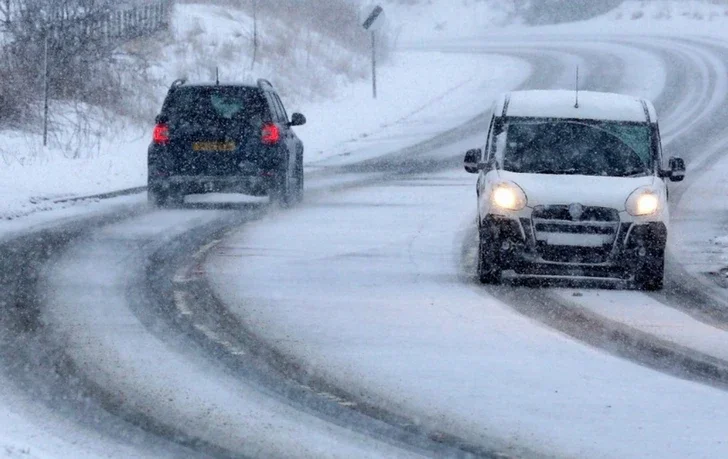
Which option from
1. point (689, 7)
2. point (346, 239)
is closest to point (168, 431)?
point (346, 239)

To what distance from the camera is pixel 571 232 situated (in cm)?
1319

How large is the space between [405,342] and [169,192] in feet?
34.5

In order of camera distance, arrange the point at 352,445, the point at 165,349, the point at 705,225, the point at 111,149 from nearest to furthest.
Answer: the point at 352,445 → the point at 165,349 → the point at 705,225 → the point at 111,149

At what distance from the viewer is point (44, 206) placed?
19.9 metres

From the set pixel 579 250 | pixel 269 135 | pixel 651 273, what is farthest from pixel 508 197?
pixel 269 135

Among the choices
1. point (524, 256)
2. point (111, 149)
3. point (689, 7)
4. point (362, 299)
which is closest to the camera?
point (362, 299)

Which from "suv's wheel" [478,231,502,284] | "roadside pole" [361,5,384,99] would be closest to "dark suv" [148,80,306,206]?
"suv's wheel" [478,231,502,284]

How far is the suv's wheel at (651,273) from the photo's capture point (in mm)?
13305

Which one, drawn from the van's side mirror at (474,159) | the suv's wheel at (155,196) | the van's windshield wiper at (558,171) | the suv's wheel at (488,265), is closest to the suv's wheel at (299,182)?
the suv's wheel at (155,196)

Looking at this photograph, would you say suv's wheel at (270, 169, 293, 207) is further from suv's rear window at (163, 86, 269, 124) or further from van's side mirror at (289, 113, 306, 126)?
van's side mirror at (289, 113, 306, 126)

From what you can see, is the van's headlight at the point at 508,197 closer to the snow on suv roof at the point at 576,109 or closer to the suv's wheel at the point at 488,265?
the suv's wheel at the point at 488,265

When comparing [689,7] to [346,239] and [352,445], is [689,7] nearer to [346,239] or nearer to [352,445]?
[346,239]

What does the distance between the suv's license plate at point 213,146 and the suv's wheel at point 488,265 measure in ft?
23.9

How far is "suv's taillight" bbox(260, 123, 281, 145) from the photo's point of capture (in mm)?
20359
